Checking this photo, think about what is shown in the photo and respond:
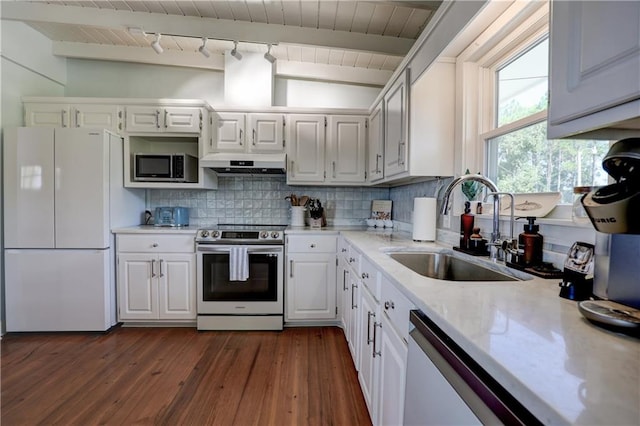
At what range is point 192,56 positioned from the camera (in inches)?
128

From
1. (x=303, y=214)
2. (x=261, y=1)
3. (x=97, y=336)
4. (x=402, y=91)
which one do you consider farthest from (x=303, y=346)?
(x=261, y=1)

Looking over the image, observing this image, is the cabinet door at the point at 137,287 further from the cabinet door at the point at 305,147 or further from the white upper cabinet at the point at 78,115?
the cabinet door at the point at 305,147

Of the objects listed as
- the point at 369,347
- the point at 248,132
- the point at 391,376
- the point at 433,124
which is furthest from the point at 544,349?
the point at 248,132

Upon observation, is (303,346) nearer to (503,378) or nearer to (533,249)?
(533,249)

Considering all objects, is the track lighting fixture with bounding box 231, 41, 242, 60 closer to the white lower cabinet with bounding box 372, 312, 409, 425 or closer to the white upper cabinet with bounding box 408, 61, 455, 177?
the white upper cabinet with bounding box 408, 61, 455, 177

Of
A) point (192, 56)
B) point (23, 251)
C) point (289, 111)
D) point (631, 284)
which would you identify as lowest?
point (23, 251)

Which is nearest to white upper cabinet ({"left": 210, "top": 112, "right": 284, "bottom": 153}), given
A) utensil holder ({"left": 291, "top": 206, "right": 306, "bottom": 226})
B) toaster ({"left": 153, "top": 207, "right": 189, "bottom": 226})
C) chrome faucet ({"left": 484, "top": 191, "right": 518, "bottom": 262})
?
utensil holder ({"left": 291, "top": 206, "right": 306, "bottom": 226})

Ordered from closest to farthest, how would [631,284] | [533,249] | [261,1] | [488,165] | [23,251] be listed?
[631,284], [533,249], [488,165], [261,1], [23,251]

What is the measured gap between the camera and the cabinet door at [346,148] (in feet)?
10.2

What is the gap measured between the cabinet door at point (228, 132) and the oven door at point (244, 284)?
3.30ft

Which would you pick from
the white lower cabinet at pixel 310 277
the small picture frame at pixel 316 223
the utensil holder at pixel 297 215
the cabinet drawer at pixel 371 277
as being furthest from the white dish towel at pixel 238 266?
the cabinet drawer at pixel 371 277

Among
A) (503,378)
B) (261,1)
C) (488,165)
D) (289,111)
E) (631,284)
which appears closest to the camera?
(503,378)

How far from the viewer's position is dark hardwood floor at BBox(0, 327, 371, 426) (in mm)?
1688

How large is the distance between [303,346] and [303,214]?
127 centimetres
